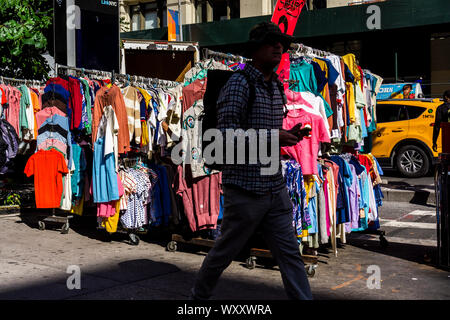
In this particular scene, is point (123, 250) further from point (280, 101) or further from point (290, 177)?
point (280, 101)

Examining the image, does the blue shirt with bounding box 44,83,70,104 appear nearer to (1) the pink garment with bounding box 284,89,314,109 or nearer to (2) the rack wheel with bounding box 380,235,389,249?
(1) the pink garment with bounding box 284,89,314,109

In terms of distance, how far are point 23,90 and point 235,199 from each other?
24.8 ft

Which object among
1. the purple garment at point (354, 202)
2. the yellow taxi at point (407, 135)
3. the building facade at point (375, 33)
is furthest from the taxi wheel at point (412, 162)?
the purple garment at point (354, 202)

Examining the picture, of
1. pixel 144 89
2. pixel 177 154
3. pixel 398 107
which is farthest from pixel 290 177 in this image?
pixel 398 107

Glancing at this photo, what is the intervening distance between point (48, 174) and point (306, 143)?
3916mm

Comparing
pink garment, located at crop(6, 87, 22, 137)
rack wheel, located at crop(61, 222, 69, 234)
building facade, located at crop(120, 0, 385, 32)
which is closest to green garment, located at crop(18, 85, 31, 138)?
pink garment, located at crop(6, 87, 22, 137)

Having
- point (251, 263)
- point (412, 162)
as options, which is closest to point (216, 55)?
point (251, 263)

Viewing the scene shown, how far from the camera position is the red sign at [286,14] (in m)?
6.75

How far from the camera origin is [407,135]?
47.6ft

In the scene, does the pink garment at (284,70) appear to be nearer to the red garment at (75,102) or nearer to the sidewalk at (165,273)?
the sidewalk at (165,273)

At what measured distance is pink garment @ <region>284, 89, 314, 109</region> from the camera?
19.4 feet

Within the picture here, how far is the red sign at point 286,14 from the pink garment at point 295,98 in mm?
1151
